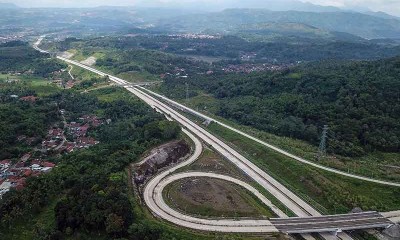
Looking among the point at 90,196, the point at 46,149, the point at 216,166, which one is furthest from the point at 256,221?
the point at 46,149

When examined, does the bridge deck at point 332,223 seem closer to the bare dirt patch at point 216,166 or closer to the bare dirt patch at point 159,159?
the bare dirt patch at point 216,166

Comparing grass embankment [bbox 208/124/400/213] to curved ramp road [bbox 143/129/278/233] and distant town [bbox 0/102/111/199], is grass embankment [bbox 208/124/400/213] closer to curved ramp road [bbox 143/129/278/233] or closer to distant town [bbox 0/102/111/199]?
curved ramp road [bbox 143/129/278/233]

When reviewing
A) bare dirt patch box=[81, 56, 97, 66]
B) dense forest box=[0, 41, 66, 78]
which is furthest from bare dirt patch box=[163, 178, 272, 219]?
bare dirt patch box=[81, 56, 97, 66]

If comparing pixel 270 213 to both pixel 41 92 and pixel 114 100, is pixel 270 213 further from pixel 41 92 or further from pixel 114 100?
pixel 41 92

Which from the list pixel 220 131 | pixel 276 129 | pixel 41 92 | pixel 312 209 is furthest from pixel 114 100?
pixel 312 209

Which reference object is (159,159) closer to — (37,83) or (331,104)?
(331,104)

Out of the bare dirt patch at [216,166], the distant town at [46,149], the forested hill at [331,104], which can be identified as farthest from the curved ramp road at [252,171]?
the distant town at [46,149]

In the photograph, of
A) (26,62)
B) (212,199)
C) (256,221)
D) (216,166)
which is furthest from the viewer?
(26,62)
